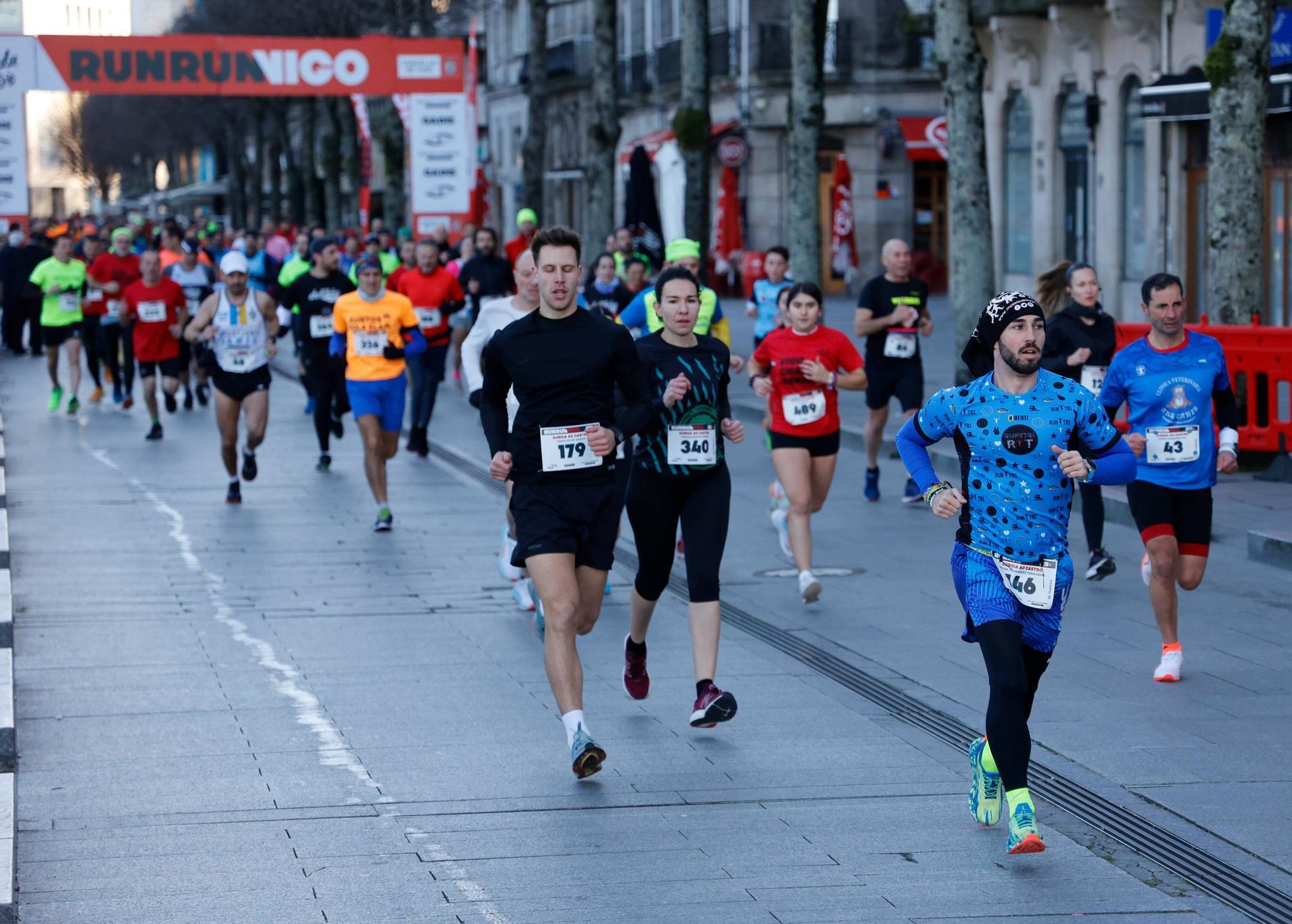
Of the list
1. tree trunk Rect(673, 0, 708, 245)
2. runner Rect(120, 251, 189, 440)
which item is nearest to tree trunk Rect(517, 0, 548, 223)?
tree trunk Rect(673, 0, 708, 245)

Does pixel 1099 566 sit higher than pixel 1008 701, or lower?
lower

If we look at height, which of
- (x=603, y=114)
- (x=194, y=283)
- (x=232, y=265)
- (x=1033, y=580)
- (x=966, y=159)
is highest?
(x=603, y=114)

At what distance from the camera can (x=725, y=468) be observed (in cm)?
816

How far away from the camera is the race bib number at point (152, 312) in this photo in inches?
792

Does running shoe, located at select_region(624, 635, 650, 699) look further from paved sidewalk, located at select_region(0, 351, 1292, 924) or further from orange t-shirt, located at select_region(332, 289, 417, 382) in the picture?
orange t-shirt, located at select_region(332, 289, 417, 382)

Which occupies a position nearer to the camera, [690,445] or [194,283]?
[690,445]

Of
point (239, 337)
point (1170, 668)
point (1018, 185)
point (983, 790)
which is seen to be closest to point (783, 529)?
point (1170, 668)

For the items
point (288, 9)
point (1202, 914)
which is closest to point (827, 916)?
point (1202, 914)

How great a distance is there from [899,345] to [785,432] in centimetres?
413

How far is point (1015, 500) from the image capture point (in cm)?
603

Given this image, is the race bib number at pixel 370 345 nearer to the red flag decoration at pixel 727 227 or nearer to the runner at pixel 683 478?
the runner at pixel 683 478

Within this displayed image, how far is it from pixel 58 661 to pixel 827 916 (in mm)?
4587

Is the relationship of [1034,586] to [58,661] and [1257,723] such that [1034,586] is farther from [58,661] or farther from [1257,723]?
[58,661]

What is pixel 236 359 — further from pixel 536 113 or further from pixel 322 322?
pixel 536 113
